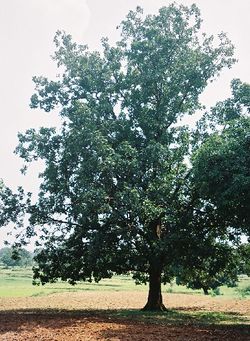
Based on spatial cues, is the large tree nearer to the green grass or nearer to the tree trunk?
the tree trunk

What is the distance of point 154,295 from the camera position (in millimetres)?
28969

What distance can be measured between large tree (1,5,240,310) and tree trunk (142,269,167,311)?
0.08 m

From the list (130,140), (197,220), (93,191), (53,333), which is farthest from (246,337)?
(130,140)

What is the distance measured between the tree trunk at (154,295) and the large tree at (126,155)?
0.25 ft

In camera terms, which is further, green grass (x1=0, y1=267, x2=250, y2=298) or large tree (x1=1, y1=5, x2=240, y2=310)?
green grass (x1=0, y1=267, x2=250, y2=298)

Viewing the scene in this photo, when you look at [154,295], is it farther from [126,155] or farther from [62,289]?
[62,289]

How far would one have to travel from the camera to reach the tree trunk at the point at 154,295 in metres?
28.7

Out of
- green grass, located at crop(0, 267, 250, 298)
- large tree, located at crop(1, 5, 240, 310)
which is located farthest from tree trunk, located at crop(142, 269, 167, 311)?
green grass, located at crop(0, 267, 250, 298)

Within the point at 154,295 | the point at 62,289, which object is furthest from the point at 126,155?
the point at 62,289

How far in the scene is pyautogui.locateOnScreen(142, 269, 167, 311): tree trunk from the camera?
28656mm

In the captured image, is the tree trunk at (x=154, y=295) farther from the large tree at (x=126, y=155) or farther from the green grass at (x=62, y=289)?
the green grass at (x=62, y=289)

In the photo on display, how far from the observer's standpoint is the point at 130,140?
1129 inches

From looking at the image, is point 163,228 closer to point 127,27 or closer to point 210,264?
point 210,264

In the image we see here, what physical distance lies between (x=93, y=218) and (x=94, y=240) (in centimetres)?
144
